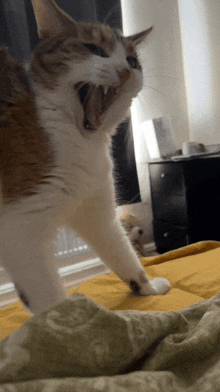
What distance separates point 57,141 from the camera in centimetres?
73

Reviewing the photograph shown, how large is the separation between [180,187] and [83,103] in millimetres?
1218

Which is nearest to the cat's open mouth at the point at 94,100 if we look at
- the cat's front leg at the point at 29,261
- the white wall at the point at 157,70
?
the cat's front leg at the point at 29,261

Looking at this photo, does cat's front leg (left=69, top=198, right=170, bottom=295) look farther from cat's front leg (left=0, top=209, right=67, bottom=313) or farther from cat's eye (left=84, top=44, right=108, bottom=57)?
cat's eye (left=84, top=44, right=108, bottom=57)

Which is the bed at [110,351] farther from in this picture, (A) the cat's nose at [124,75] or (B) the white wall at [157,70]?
(B) the white wall at [157,70]

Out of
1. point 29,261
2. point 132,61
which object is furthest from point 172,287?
point 132,61

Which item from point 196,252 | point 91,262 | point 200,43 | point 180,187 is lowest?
point 91,262

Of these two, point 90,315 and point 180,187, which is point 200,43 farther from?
point 90,315

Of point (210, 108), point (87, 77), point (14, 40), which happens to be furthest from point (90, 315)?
point (210, 108)

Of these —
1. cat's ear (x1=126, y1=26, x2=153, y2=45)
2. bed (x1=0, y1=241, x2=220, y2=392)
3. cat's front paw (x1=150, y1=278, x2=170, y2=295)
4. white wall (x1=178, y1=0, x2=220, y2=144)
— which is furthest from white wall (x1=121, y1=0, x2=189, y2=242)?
bed (x1=0, y1=241, x2=220, y2=392)

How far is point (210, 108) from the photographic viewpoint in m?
2.11

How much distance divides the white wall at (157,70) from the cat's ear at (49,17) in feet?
3.52

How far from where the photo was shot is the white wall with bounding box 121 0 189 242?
5.98 feet

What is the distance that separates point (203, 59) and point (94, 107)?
1.60 meters

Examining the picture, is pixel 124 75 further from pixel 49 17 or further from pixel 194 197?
pixel 194 197
